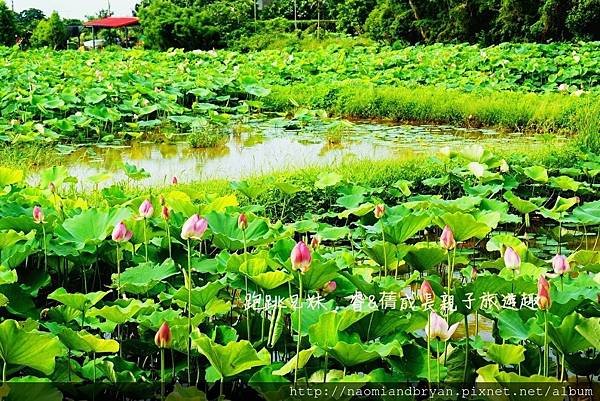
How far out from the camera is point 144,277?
7.36ft

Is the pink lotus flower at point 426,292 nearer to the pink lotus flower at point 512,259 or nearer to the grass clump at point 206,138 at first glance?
the pink lotus flower at point 512,259

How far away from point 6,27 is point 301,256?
24607 mm

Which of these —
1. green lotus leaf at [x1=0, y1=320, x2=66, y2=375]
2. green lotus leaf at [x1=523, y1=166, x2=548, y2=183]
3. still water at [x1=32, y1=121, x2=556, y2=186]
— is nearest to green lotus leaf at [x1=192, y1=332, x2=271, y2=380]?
green lotus leaf at [x1=0, y1=320, x2=66, y2=375]

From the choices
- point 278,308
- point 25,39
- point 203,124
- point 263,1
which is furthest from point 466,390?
point 263,1

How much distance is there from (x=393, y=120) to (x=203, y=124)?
6.69ft

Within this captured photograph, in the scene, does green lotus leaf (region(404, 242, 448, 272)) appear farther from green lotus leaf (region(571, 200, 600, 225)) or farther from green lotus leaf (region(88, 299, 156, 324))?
green lotus leaf (region(571, 200, 600, 225))

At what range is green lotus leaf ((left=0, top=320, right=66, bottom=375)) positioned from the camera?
1612 mm

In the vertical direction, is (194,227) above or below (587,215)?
above

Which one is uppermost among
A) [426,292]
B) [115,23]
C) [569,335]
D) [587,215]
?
[115,23]

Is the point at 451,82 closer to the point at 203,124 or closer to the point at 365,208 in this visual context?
the point at 203,124

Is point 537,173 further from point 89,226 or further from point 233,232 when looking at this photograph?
point 89,226

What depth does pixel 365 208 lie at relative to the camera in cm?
315

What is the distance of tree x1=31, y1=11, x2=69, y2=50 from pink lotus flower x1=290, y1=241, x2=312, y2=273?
23.4 metres

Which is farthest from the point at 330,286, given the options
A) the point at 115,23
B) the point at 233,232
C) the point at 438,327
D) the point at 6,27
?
the point at 115,23
